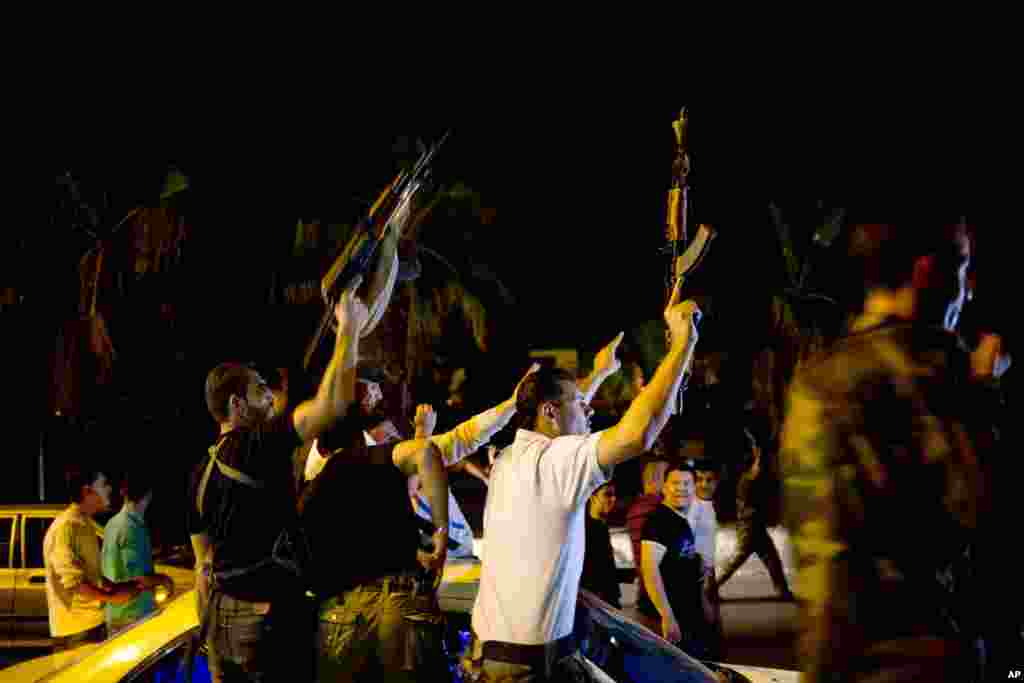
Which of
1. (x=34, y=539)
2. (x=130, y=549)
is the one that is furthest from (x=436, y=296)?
(x=130, y=549)

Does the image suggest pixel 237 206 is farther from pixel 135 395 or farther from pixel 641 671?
pixel 641 671

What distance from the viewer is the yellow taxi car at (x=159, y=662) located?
3.99 m

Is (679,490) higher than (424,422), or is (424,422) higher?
(424,422)

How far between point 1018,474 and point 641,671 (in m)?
2.17

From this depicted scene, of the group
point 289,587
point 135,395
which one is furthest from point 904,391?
point 135,395

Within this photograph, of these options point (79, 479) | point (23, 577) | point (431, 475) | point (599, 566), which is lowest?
point (23, 577)

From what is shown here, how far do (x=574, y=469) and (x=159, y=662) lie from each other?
174 centimetres

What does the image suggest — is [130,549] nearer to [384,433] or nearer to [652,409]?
[384,433]

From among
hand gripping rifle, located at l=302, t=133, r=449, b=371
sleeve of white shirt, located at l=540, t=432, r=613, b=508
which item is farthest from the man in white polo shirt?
hand gripping rifle, located at l=302, t=133, r=449, b=371

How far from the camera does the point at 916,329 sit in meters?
2.33

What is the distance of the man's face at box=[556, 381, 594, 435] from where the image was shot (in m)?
4.02

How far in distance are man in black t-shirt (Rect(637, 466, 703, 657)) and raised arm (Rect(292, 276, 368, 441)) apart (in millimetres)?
3245

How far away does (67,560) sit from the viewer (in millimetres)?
7207

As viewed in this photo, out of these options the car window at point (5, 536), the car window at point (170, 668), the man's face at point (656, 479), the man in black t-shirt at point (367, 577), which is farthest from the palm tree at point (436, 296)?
the man in black t-shirt at point (367, 577)
